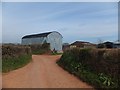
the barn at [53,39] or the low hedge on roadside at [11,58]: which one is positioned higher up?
the barn at [53,39]

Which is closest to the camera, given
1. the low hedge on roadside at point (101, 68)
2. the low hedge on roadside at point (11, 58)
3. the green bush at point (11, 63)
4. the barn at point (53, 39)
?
the low hedge on roadside at point (101, 68)

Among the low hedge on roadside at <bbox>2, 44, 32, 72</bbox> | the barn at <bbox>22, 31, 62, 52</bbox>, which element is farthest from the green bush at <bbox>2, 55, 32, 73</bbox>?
the barn at <bbox>22, 31, 62, 52</bbox>

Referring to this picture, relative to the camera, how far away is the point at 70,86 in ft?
48.6

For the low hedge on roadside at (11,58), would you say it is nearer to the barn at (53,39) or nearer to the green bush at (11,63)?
the green bush at (11,63)

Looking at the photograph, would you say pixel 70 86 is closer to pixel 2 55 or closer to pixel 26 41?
pixel 2 55

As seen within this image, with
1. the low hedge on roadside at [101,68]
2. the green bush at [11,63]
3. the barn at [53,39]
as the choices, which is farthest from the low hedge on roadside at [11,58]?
the barn at [53,39]

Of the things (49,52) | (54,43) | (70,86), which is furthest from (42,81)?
(54,43)

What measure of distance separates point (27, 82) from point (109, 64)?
501 centimetres

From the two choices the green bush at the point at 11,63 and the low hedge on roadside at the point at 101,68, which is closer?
the low hedge on roadside at the point at 101,68

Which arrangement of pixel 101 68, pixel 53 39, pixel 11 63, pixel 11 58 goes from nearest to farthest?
pixel 101 68, pixel 11 63, pixel 11 58, pixel 53 39

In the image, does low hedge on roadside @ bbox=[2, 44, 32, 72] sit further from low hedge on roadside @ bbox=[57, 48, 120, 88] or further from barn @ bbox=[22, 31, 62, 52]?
barn @ bbox=[22, 31, 62, 52]

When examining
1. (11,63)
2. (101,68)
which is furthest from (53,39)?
(101,68)

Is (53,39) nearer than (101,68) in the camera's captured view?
No

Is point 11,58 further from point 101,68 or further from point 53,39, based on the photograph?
point 53,39
